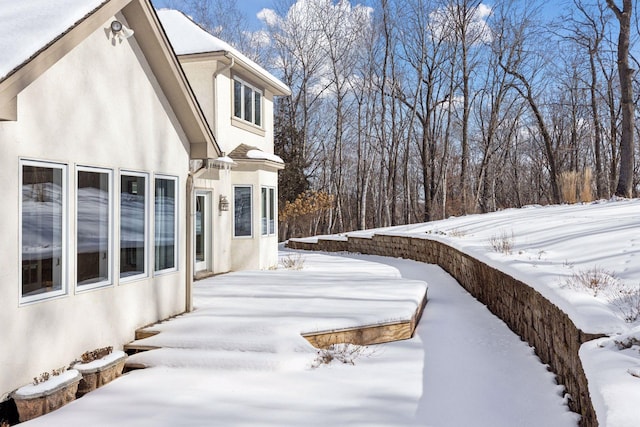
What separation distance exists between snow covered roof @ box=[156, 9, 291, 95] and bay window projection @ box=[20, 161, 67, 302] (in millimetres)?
6649

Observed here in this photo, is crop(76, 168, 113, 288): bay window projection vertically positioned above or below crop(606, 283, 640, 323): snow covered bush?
above

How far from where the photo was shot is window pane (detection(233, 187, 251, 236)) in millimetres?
11969

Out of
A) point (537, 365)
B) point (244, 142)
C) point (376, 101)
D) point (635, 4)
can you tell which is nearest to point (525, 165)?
point (376, 101)

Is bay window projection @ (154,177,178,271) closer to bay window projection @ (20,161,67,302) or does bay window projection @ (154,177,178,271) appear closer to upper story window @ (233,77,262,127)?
bay window projection @ (20,161,67,302)

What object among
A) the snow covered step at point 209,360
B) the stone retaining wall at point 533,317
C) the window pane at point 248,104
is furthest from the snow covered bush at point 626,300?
→ the window pane at point 248,104

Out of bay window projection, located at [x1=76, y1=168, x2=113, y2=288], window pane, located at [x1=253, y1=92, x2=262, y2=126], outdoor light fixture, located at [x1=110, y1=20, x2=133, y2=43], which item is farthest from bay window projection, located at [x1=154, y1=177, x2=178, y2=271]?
window pane, located at [x1=253, y1=92, x2=262, y2=126]

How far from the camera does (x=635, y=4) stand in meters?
18.2

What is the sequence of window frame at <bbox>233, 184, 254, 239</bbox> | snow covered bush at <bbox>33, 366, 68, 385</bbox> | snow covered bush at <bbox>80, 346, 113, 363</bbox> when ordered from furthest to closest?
window frame at <bbox>233, 184, 254, 239</bbox>, snow covered bush at <bbox>80, 346, 113, 363</bbox>, snow covered bush at <bbox>33, 366, 68, 385</bbox>

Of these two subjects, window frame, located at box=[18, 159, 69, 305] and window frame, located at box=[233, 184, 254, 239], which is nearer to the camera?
window frame, located at box=[18, 159, 69, 305]

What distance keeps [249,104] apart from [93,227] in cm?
812

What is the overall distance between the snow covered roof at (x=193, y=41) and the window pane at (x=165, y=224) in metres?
5.03

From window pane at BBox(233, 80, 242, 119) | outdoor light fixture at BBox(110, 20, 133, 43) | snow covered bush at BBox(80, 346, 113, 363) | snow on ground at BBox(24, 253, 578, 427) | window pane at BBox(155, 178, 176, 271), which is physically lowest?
snow on ground at BBox(24, 253, 578, 427)

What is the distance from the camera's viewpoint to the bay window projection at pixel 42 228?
4.49 m

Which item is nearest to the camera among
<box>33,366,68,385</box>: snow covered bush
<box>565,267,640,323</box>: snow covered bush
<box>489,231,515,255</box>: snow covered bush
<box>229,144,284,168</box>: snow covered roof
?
<box>565,267,640,323</box>: snow covered bush
